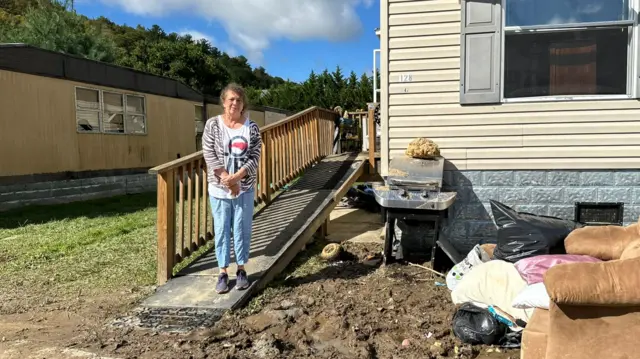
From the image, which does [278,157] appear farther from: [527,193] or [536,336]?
[536,336]

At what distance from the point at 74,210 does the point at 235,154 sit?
603 centimetres

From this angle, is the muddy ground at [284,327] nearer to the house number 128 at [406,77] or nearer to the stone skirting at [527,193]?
the stone skirting at [527,193]

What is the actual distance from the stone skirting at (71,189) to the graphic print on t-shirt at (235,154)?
6.62m

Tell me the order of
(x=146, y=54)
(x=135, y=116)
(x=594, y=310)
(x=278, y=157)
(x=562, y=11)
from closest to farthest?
(x=594, y=310)
(x=562, y=11)
(x=278, y=157)
(x=135, y=116)
(x=146, y=54)

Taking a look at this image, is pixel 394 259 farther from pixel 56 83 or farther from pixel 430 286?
pixel 56 83

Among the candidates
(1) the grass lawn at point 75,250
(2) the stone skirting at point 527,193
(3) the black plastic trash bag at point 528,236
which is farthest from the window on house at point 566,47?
(1) the grass lawn at point 75,250

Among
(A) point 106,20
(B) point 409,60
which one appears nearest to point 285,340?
(B) point 409,60

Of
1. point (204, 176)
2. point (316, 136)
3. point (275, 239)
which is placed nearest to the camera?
point (204, 176)

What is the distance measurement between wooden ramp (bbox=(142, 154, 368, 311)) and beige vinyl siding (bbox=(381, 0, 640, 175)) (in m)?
1.18

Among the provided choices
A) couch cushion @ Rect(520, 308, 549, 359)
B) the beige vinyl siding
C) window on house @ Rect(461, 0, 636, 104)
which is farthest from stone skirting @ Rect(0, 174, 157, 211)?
couch cushion @ Rect(520, 308, 549, 359)

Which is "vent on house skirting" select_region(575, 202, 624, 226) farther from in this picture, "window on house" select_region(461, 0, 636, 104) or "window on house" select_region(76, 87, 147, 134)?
"window on house" select_region(76, 87, 147, 134)

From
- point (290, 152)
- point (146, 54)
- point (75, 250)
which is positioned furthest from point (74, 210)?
point (146, 54)

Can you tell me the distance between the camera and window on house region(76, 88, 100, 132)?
10078 mm

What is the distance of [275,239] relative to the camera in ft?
15.7
